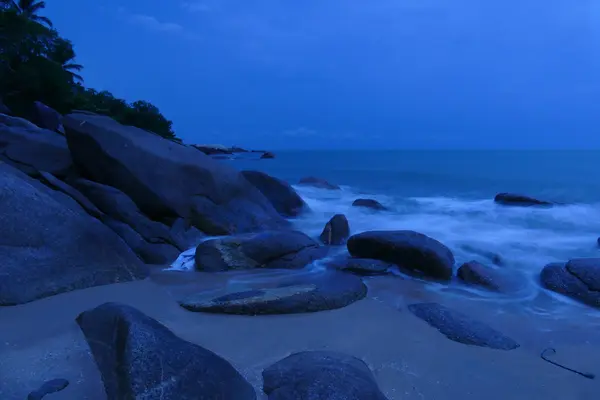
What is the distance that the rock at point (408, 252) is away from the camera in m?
4.83

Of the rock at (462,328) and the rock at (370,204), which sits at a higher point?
the rock at (370,204)

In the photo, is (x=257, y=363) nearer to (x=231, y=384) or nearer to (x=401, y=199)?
(x=231, y=384)

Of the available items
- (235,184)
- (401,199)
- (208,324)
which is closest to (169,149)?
(235,184)

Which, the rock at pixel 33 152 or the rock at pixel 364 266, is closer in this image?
the rock at pixel 364 266

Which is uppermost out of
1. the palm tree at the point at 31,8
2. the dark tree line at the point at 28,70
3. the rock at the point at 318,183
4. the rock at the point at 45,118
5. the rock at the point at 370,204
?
the palm tree at the point at 31,8

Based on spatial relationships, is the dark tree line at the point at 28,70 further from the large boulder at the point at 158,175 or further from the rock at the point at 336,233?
the rock at the point at 336,233

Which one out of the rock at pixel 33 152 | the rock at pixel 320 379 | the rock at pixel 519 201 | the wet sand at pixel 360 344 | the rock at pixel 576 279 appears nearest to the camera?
the rock at pixel 320 379

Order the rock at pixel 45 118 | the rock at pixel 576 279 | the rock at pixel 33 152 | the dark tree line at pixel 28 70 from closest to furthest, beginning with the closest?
the rock at pixel 576 279, the rock at pixel 33 152, the rock at pixel 45 118, the dark tree line at pixel 28 70

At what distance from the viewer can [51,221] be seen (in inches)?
159

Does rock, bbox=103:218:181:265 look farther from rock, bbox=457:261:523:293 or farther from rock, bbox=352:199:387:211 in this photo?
rock, bbox=352:199:387:211

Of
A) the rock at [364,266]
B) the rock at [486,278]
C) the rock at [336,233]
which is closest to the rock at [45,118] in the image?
the rock at [336,233]

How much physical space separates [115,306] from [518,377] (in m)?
2.62

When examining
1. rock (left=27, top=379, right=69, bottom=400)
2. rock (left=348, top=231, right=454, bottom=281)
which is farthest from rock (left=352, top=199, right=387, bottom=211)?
rock (left=27, top=379, right=69, bottom=400)

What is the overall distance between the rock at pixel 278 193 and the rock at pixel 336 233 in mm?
2124
